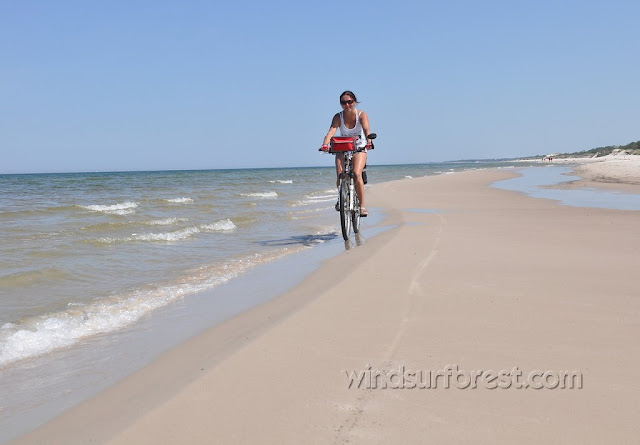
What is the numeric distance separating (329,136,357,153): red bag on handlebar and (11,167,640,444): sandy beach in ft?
10.2

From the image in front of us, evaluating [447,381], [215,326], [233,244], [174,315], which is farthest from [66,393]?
[233,244]

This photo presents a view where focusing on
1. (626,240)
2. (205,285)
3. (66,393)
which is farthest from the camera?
(626,240)

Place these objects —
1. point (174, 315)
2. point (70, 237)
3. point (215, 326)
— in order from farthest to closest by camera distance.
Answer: point (70, 237) → point (174, 315) → point (215, 326)

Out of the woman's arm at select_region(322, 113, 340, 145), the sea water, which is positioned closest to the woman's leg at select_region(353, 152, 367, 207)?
the woman's arm at select_region(322, 113, 340, 145)

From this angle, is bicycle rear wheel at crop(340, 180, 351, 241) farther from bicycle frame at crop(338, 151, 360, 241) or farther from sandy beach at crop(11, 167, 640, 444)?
sandy beach at crop(11, 167, 640, 444)

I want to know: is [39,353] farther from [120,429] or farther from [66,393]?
[120,429]

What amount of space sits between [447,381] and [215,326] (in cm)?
172

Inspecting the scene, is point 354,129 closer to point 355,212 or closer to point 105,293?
point 355,212

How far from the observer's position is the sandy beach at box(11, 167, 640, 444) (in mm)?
1967

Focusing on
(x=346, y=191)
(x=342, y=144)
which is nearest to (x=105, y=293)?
(x=346, y=191)

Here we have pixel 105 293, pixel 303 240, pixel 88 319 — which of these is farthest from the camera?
pixel 303 240

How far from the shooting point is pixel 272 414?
2084 mm

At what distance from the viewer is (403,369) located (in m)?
2.48

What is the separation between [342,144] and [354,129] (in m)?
0.31
